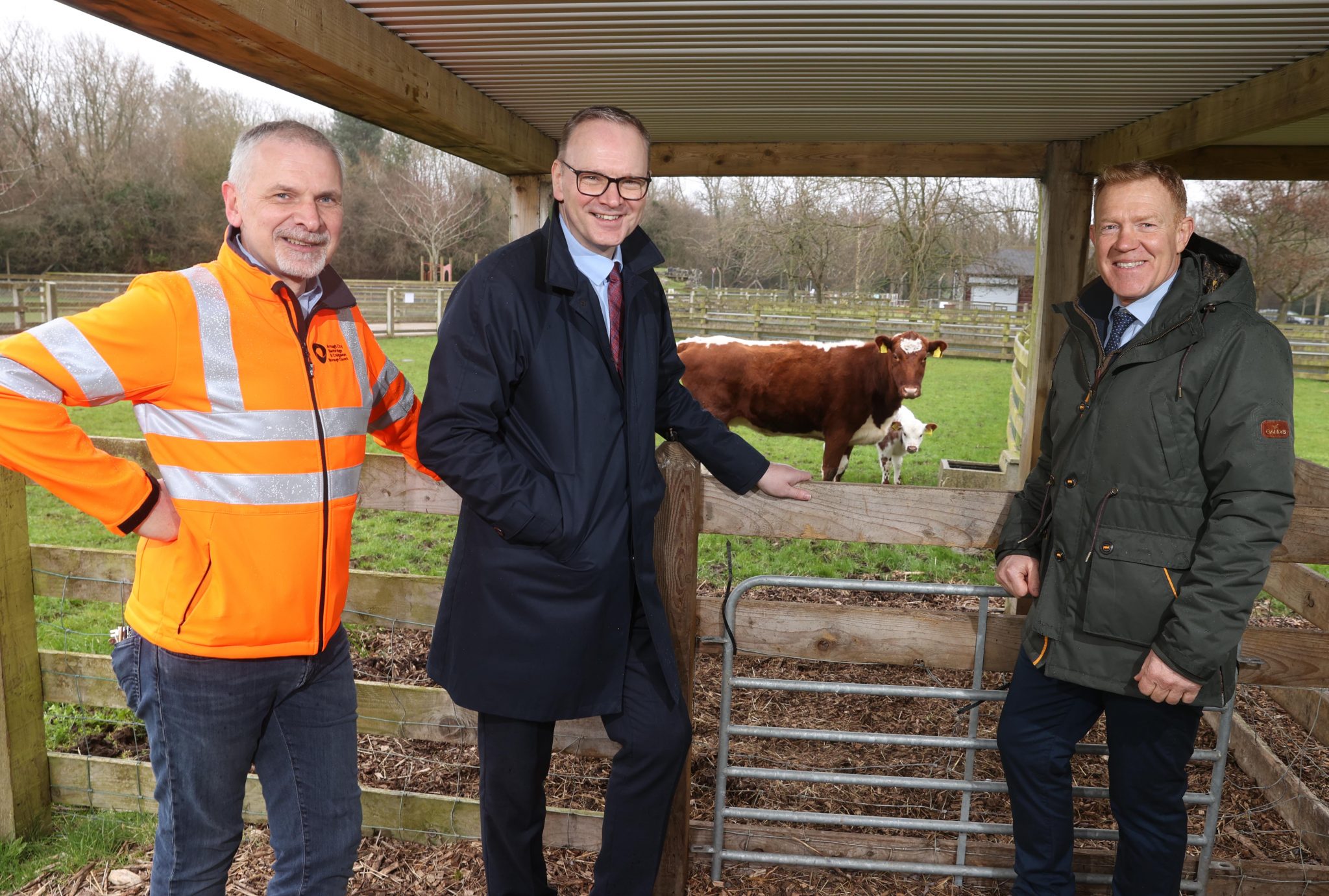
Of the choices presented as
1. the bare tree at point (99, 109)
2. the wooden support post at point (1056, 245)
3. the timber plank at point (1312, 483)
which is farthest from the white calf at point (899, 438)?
the bare tree at point (99, 109)

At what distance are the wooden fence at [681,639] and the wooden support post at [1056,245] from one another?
215 cm

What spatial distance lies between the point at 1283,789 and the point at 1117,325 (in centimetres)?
244

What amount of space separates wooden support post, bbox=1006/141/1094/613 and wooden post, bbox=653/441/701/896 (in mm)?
3099

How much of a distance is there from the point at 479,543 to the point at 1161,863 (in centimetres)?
188

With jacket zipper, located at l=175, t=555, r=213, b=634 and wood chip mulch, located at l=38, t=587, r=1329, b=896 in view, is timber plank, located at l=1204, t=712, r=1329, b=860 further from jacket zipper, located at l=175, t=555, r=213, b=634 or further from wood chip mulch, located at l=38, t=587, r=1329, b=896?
jacket zipper, located at l=175, t=555, r=213, b=634

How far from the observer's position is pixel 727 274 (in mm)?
39188

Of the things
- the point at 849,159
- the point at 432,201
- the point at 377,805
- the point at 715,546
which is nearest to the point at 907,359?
the point at 715,546

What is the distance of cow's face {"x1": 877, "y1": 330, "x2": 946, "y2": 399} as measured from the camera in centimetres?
917

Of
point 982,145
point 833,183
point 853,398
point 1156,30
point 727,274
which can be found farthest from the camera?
point 727,274

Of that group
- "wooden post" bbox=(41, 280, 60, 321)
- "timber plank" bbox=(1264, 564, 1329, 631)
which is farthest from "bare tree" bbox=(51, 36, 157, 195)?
"timber plank" bbox=(1264, 564, 1329, 631)

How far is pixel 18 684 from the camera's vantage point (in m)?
3.04

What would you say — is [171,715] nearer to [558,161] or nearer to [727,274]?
[558,161]

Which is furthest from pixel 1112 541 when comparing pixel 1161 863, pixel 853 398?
pixel 853 398

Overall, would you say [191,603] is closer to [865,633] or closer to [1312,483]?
[865,633]
